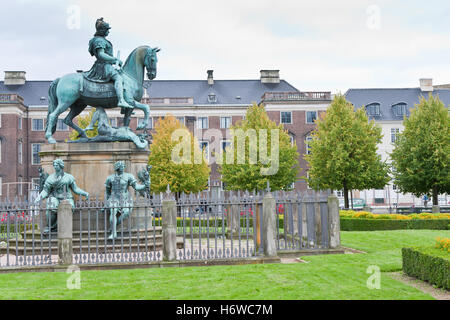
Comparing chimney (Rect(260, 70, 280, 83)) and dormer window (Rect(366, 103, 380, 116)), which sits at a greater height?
chimney (Rect(260, 70, 280, 83))

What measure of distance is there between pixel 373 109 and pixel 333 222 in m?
53.4

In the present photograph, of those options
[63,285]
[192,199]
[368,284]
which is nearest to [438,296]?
[368,284]

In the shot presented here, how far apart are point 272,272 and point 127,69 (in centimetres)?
858

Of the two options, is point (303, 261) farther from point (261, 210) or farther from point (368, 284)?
point (368, 284)

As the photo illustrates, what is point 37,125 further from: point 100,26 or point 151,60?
point 151,60

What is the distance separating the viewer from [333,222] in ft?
44.9

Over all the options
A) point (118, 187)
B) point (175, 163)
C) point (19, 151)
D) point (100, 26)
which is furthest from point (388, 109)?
point (118, 187)

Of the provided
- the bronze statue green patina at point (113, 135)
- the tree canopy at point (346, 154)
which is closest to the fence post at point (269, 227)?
the bronze statue green patina at point (113, 135)

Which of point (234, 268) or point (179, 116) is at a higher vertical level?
point (179, 116)

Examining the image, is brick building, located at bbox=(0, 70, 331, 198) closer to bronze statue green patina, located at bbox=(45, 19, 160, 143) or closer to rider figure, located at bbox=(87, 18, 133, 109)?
bronze statue green patina, located at bbox=(45, 19, 160, 143)

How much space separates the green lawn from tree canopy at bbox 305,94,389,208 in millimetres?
29729

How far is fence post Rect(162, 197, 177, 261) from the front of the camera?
12.0 m

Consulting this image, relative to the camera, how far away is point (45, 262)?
40.8ft

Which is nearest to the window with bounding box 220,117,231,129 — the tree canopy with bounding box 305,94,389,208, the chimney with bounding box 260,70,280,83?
the chimney with bounding box 260,70,280,83
